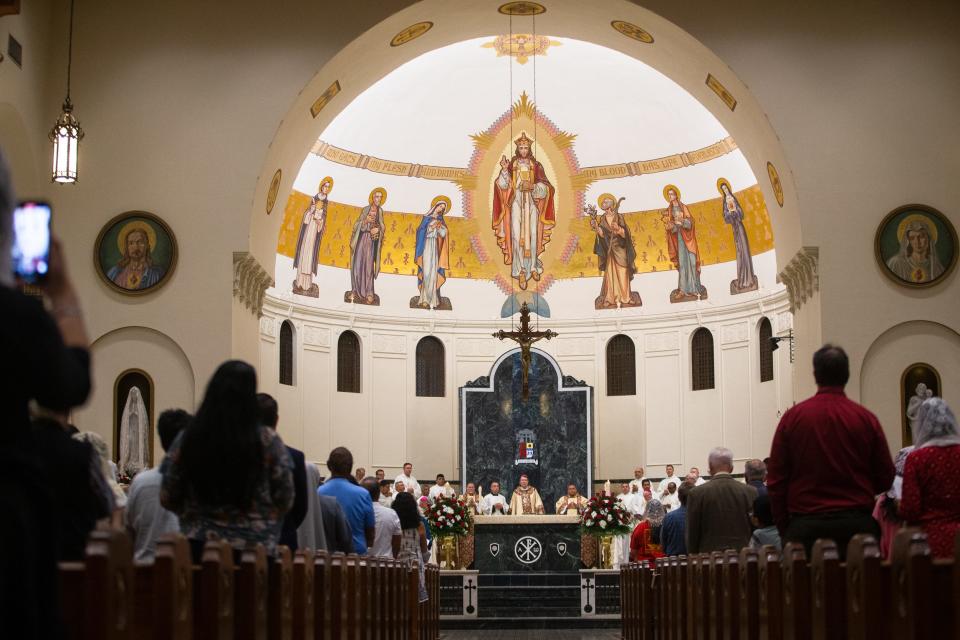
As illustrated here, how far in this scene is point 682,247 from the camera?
27.9 meters

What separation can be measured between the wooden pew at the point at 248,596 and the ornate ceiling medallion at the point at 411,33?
13.6m

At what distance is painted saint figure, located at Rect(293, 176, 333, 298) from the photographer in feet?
87.0

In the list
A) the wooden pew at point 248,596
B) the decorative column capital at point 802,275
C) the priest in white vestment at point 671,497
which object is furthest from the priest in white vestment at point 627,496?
the wooden pew at point 248,596

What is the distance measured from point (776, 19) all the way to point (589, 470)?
12565mm

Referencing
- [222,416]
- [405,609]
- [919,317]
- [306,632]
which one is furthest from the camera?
[919,317]

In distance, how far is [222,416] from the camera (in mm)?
5520

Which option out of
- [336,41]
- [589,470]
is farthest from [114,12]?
[589,470]

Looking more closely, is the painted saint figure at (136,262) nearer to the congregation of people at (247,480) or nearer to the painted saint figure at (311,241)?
the congregation of people at (247,480)

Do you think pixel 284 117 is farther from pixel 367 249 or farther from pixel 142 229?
pixel 367 249

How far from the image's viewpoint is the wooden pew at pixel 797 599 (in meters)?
5.39

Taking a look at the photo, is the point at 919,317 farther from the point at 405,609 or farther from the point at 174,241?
the point at 174,241

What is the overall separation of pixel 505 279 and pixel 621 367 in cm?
331

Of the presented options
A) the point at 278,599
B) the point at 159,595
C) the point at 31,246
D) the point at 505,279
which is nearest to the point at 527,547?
the point at 505,279

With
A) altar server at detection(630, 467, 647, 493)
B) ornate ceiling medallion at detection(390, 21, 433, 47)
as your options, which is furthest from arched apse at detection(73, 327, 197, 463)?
altar server at detection(630, 467, 647, 493)
